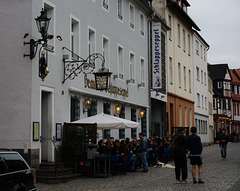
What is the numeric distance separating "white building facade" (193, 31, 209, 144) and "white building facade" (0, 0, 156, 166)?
2404 centimetres

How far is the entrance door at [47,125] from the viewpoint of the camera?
57.9ft

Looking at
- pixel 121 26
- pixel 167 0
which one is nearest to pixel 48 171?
pixel 121 26

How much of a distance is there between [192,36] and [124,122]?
31885 mm

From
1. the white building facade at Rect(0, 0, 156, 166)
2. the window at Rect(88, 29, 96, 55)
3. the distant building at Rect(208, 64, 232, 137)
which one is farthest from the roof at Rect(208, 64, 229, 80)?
the window at Rect(88, 29, 96, 55)

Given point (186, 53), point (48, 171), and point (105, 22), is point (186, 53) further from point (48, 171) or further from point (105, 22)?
point (48, 171)

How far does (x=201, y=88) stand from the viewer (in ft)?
172

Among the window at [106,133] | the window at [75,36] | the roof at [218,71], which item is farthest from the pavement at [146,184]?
the roof at [218,71]

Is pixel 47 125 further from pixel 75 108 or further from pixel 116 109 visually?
pixel 116 109

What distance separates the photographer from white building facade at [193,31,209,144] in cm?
4986

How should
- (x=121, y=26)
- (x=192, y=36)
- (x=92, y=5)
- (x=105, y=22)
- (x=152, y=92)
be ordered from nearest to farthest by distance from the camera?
(x=92, y=5)
(x=105, y=22)
(x=121, y=26)
(x=152, y=92)
(x=192, y=36)

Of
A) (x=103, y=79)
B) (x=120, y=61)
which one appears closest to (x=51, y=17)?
(x=103, y=79)

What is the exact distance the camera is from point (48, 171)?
16.1 meters

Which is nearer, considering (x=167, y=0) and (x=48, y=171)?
(x=48, y=171)

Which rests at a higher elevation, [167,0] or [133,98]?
[167,0]
